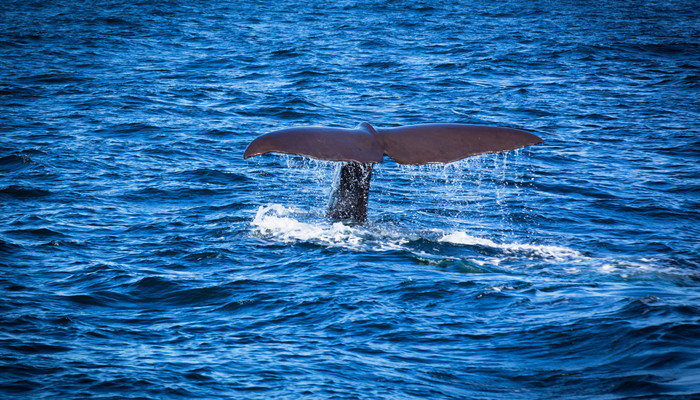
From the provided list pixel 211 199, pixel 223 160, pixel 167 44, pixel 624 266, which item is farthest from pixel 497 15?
pixel 624 266

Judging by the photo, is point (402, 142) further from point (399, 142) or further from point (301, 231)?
→ point (301, 231)

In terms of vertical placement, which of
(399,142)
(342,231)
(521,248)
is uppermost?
(399,142)

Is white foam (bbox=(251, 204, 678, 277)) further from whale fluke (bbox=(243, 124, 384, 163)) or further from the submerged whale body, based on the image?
whale fluke (bbox=(243, 124, 384, 163))

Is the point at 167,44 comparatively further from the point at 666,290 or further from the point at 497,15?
the point at 666,290

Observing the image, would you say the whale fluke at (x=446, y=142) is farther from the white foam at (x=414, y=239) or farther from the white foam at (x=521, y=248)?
the white foam at (x=521, y=248)

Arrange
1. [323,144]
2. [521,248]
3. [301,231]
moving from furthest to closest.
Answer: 1. [301,231]
2. [521,248]
3. [323,144]

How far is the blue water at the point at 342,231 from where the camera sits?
6.51 m

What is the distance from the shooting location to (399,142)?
8.75 m

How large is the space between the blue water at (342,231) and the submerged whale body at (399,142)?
135 cm

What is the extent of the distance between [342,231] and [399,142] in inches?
74.2

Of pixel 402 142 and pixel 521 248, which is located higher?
pixel 402 142

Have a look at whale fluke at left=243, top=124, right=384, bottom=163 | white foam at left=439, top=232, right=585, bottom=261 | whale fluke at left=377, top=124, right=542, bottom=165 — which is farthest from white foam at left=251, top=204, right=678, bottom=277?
whale fluke at left=243, top=124, right=384, bottom=163

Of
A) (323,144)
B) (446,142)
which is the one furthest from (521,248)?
(323,144)

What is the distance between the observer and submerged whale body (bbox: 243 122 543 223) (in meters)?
8.11
